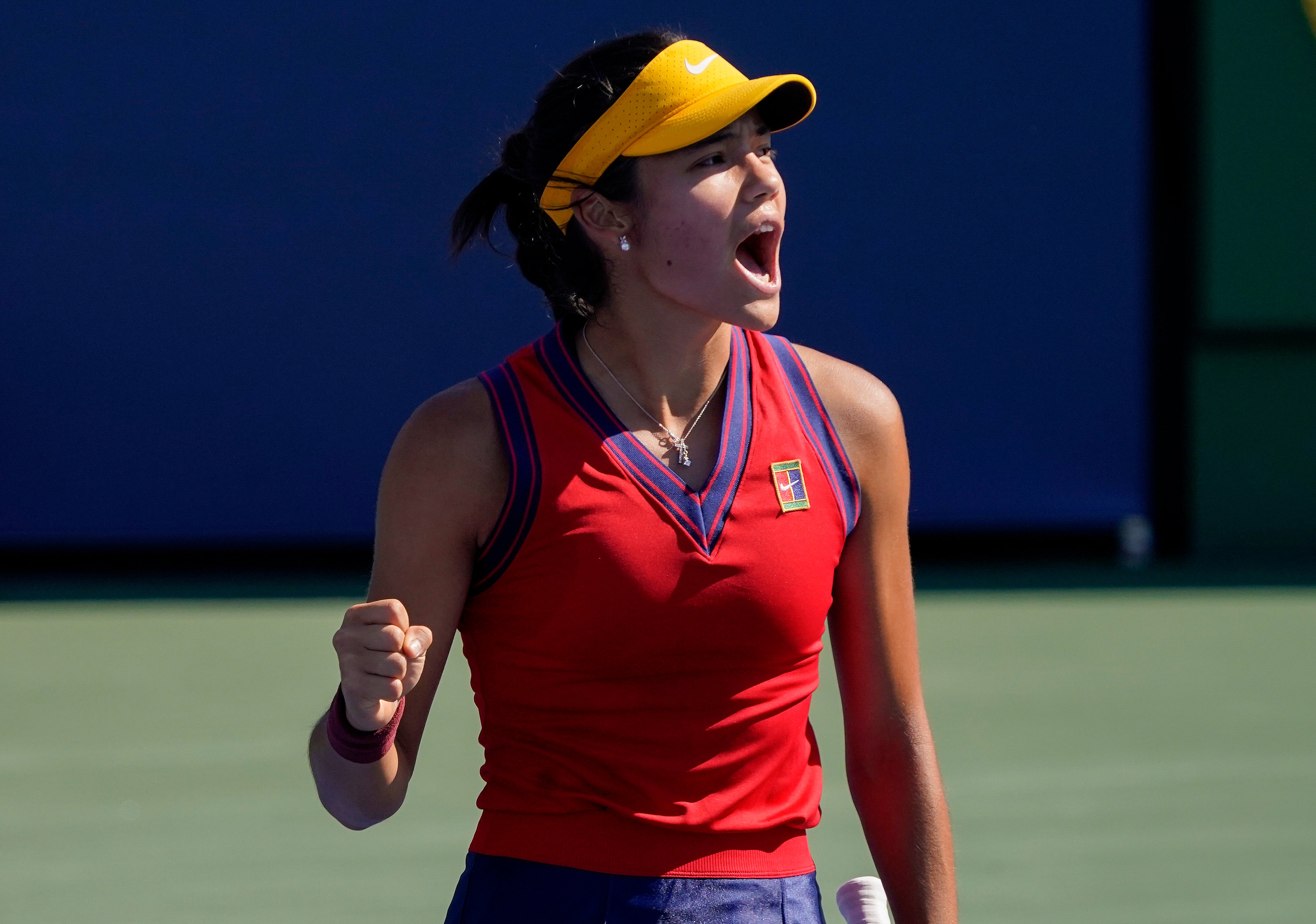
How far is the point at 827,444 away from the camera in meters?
1.96

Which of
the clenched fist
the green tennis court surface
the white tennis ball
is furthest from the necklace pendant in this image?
the green tennis court surface

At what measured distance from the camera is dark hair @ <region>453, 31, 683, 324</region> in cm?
200

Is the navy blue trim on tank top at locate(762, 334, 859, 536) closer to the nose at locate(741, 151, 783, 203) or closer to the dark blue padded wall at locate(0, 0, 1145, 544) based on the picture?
the nose at locate(741, 151, 783, 203)

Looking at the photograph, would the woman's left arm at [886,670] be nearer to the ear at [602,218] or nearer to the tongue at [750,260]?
the tongue at [750,260]

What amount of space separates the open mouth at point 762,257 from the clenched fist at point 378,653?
0.53m

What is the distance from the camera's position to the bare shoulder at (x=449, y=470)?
186cm

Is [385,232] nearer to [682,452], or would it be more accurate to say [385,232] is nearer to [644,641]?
[682,452]

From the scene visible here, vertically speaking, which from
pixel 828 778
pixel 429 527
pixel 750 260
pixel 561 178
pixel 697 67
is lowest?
pixel 828 778

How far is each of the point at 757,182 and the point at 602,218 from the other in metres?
0.20

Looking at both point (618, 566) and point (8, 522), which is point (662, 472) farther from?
point (8, 522)

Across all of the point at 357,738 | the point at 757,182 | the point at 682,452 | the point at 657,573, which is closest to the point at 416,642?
the point at 357,738

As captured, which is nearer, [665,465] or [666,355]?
[665,465]

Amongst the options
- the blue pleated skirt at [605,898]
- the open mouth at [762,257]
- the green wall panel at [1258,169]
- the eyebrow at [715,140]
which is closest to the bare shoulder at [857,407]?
the open mouth at [762,257]

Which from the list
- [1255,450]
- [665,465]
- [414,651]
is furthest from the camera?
[1255,450]
